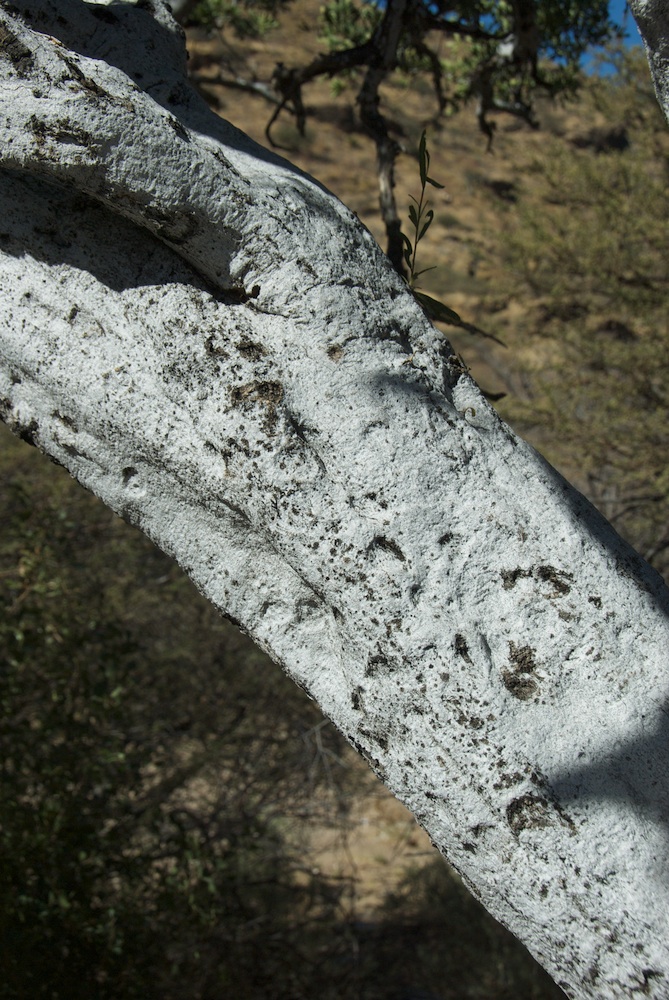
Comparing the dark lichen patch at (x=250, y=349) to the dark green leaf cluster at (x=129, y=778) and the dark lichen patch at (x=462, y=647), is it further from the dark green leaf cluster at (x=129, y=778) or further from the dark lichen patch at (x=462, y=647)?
the dark green leaf cluster at (x=129, y=778)

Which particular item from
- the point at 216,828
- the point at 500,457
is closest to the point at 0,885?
the point at 216,828

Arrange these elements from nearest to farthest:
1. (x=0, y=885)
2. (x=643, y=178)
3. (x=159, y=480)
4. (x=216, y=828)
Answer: (x=159, y=480) < (x=0, y=885) < (x=216, y=828) < (x=643, y=178)

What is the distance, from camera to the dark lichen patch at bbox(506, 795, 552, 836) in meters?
1.22

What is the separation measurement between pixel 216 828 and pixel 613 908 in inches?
164

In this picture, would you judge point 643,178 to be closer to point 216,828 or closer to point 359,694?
point 216,828

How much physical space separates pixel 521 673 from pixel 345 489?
1.26ft

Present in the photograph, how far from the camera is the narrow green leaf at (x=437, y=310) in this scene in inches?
77.1

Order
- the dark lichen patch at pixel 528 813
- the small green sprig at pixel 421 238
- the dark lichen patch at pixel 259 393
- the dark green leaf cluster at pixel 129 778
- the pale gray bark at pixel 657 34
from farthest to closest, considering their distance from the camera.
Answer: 1. the dark green leaf cluster at pixel 129 778
2. the small green sprig at pixel 421 238
3. the pale gray bark at pixel 657 34
4. the dark lichen patch at pixel 259 393
5. the dark lichen patch at pixel 528 813

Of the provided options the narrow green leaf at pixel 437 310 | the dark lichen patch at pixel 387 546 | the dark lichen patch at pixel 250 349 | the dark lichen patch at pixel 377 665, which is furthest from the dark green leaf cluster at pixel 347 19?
the dark lichen patch at pixel 377 665

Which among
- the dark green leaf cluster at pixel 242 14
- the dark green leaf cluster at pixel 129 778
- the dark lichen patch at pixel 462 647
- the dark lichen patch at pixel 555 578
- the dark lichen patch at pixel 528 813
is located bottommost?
the dark green leaf cluster at pixel 129 778

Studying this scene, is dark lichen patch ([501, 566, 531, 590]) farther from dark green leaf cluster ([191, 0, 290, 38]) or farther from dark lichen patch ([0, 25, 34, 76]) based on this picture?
dark green leaf cluster ([191, 0, 290, 38])

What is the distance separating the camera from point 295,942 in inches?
202

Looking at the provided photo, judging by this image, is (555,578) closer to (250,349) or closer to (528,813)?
(528,813)

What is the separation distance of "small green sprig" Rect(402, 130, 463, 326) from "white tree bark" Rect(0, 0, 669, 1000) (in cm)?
20
